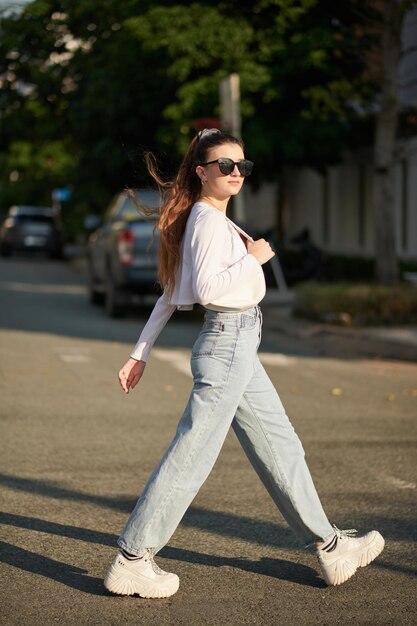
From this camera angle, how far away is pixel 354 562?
5.20 m

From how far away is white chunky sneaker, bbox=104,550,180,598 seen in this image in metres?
4.96

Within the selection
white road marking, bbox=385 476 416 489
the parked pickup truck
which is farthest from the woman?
the parked pickup truck

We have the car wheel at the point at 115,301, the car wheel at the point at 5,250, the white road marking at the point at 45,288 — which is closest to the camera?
the car wheel at the point at 115,301

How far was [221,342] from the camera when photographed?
16.4 feet

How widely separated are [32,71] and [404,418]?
27111mm

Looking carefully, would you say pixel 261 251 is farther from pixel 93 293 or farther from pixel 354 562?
pixel 93 293

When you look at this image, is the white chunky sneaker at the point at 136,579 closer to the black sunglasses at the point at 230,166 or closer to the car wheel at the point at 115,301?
the black sunglasses at the point at 230,166

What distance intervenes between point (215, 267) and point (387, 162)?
1482 cm

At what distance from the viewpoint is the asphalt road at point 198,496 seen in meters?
4.93

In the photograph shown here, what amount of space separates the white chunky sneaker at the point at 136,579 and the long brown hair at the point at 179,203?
101cm

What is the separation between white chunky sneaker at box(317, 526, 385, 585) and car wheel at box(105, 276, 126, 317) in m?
14.5

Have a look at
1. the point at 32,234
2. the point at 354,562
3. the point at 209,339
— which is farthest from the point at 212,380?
the point at 32,234

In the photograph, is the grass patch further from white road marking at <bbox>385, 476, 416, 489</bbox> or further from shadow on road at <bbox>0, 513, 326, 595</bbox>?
shadow on road at <bbox>0, 513, 326, 595</bbox>

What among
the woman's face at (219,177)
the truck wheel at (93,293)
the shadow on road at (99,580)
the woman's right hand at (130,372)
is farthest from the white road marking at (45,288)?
the woman's face at (219,177)
